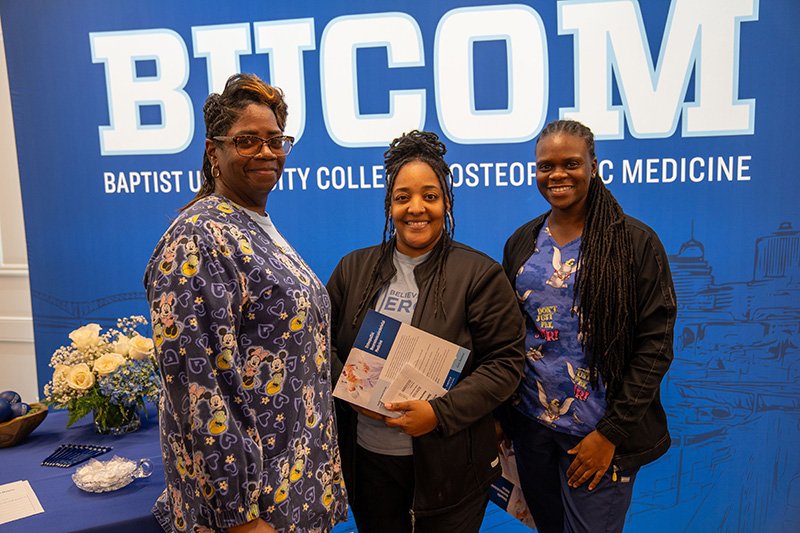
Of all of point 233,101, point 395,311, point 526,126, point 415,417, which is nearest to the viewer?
point 233,101

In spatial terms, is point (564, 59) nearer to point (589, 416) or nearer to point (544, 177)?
point (544, 177)

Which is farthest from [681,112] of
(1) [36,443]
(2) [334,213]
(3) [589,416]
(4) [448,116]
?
(1) [36,443]

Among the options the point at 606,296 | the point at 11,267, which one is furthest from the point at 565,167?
the point at 11,267

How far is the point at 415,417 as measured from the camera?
152 cm

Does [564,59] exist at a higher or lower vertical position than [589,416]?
higher

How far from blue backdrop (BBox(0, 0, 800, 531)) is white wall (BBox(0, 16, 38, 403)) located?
0.82 metres

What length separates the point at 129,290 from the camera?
9.48 feet

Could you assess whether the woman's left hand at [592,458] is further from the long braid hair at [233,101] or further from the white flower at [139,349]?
the white flower at [139,349]

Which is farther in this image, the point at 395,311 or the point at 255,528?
the point at 395,311

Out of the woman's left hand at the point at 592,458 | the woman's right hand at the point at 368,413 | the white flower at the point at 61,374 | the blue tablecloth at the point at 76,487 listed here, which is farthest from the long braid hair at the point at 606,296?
the white flower at the point at 61,374

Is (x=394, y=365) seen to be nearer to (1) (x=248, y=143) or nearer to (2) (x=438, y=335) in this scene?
(2) (x=438, y=335)

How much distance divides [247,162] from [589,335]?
1111 mm

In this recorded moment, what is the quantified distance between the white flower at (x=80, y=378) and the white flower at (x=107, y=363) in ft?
0.11

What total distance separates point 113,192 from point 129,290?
0.54 metres
